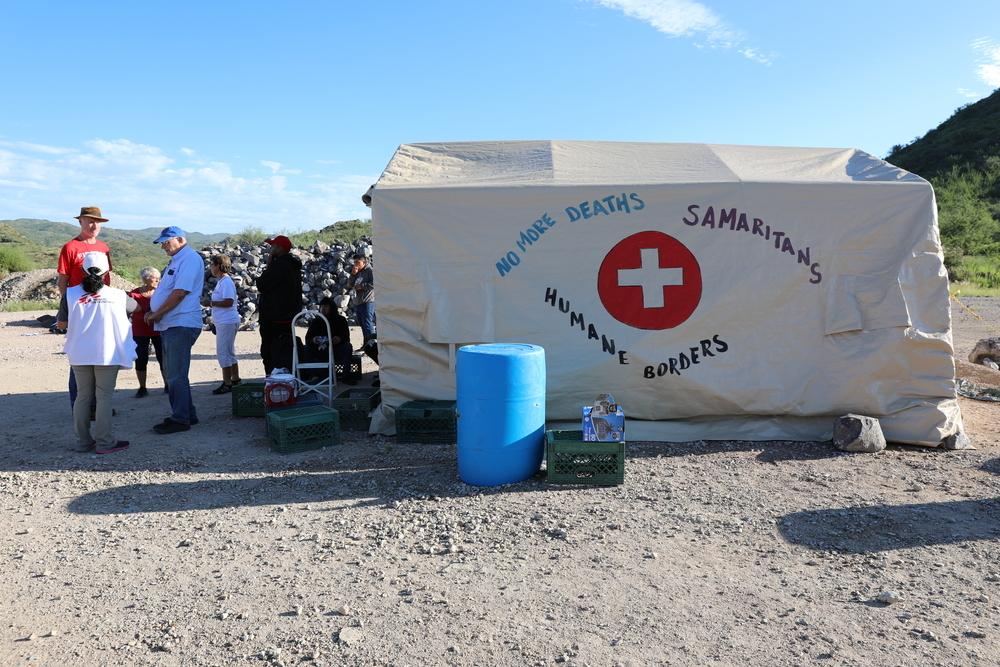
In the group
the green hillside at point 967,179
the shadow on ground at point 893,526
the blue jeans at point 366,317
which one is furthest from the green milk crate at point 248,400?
the green hillside at point 967,179

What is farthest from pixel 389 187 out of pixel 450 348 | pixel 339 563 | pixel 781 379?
pixel 781 379

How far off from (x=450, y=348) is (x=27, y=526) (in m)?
3.17

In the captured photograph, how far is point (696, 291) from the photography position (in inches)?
233

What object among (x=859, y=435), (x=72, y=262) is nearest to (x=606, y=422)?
(x=859, y=435)

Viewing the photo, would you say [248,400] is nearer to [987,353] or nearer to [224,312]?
[224,312]

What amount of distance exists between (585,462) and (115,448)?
383 cm

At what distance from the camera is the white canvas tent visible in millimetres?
5801

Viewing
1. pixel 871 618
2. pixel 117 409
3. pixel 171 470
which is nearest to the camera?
Result: pixel 871 618

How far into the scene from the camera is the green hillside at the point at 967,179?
27.9 metres

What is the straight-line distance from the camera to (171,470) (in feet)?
17.3

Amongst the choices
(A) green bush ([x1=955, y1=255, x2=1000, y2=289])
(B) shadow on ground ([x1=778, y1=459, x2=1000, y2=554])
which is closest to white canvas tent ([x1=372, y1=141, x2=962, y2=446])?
(B) shadow on ground ([x1=778, y1=459, x2=1000, y2=554])

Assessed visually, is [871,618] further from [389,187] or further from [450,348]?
[389,187]

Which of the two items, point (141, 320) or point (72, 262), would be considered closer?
point (72, 262)

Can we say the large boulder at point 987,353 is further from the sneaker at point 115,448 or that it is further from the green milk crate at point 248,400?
the sneaker at point 115,448
